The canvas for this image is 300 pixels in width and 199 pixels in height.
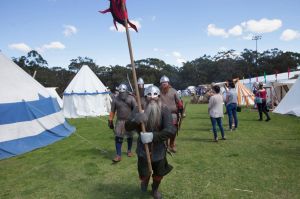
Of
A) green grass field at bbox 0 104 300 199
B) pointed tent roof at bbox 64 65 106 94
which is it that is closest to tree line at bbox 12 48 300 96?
pointed tent roof at bbox 64 65 106 94

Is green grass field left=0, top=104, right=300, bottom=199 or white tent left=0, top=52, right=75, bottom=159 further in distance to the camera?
white tent left=0, top=52, right=75, bottom=159

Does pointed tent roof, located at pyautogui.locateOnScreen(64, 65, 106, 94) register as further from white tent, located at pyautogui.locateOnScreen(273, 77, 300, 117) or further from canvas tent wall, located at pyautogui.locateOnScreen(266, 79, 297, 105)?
canvas tent wall, located at pyautogui.locateOnScreen(266, 79, 297, 105)

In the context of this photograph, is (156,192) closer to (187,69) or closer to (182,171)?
(182,171)

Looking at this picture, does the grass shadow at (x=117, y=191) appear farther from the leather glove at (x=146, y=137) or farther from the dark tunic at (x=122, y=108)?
the dark tunic at (x=122, y=108)

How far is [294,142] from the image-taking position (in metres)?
7.82

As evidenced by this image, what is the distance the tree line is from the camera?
208 feet

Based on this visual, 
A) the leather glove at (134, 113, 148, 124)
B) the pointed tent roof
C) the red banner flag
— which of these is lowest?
the leather glove at (134, 113, 148, 124)

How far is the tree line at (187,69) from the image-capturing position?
6347 cm

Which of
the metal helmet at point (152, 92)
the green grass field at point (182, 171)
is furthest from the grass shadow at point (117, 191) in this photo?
the metal helmet at point (152, 92)

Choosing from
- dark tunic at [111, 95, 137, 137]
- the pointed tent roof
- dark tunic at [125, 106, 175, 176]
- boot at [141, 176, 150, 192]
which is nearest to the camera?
dark tunic at [125, 106, 175, 176]

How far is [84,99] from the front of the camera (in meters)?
19.8

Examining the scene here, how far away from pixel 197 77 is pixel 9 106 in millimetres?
73092

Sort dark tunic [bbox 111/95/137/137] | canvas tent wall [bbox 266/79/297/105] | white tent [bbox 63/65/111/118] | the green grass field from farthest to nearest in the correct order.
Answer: white tent [bbox 63/65/111/118]
canvas tent wall [bbox 266/79/297/105]
dark tunic [bbox 111/95/137/137]
the green grass field

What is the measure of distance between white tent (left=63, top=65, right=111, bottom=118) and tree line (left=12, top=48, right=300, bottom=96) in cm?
3689
